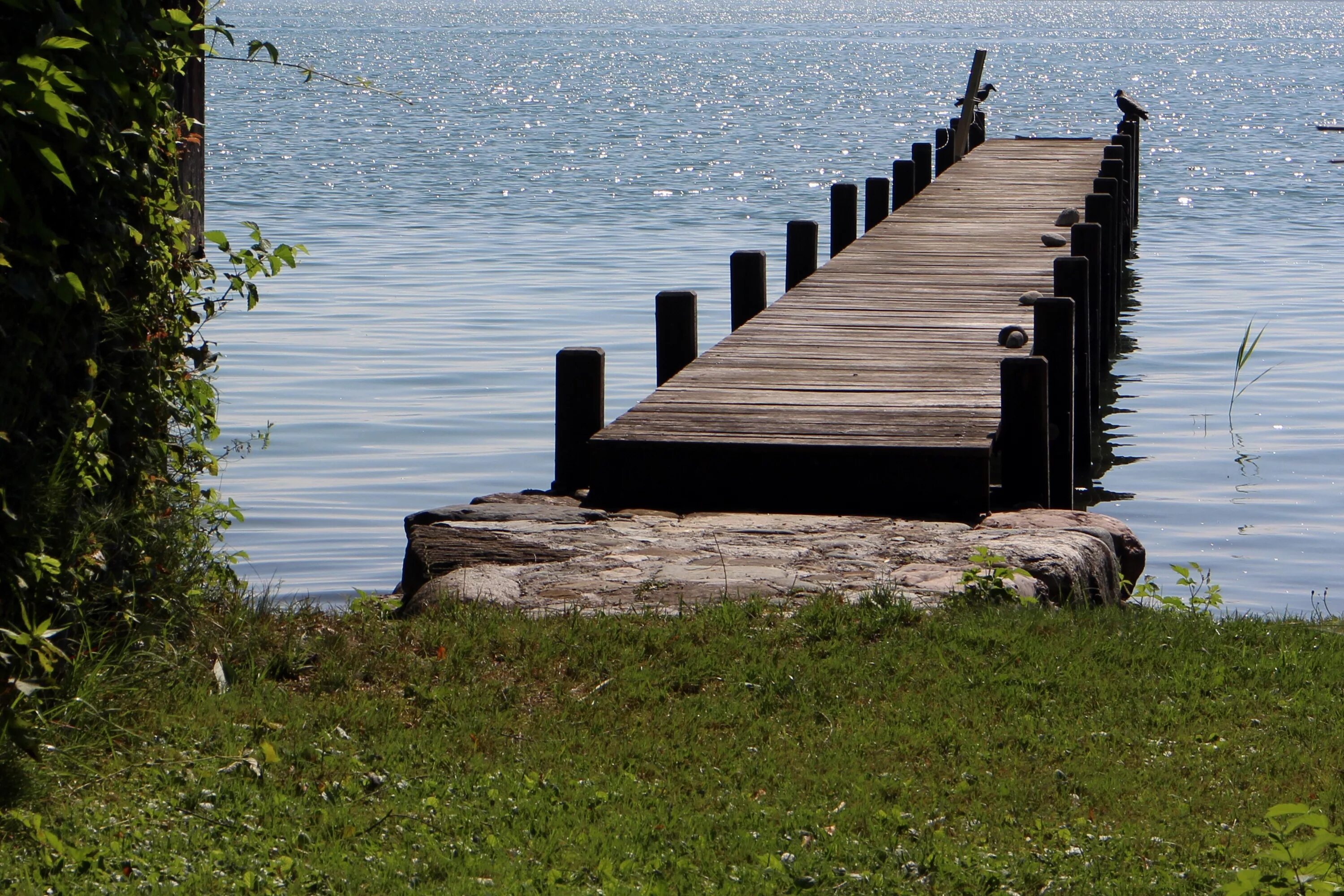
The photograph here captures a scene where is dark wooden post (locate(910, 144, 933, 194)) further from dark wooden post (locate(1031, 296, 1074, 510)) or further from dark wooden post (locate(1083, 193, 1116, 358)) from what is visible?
dark wooden post (locate(1031, 296, 1074, 510))

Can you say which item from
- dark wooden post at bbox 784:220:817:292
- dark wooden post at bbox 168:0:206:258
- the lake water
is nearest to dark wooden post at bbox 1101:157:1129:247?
the lake water

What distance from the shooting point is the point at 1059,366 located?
30.3 ft

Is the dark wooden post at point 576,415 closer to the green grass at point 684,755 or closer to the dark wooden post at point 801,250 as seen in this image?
the green grass at point 684,755

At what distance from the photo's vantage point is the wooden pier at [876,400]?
7.59 meters

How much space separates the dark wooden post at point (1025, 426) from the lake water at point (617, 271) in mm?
2297

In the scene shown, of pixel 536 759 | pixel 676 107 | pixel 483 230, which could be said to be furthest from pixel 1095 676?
pixel 676 107

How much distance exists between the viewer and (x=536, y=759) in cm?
468

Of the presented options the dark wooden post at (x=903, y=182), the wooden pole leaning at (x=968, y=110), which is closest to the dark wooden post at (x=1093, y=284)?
the dark wooden post at (x=903, y=182)

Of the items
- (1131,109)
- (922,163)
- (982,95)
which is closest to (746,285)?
(922,163)

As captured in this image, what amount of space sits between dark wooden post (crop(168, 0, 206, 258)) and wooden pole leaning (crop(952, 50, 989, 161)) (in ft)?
63.0

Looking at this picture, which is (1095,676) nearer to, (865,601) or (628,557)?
(865,601)

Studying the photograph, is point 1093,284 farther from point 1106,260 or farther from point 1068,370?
point 1068,370

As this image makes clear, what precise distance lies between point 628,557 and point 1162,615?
1881 mm

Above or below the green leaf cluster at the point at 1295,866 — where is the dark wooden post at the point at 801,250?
above
